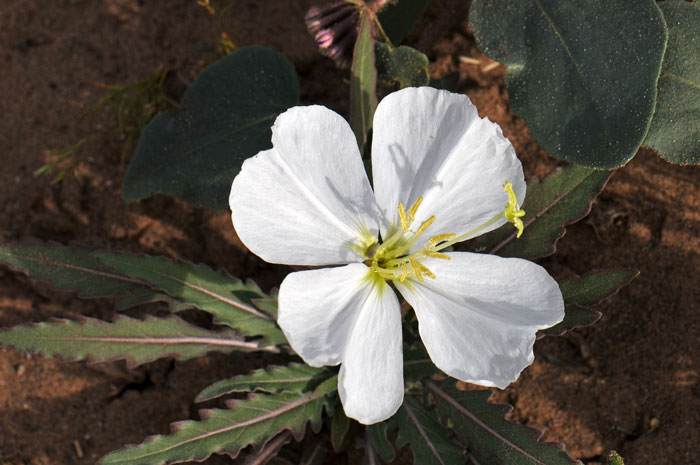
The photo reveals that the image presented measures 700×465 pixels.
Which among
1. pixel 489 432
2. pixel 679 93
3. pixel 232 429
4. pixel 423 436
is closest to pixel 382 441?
pixel 423 436

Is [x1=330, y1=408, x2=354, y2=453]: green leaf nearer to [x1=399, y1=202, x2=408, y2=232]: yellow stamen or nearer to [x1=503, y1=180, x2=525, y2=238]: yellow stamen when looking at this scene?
[x1=399, y1=202, x2=408, y2=232]: yellow stamen

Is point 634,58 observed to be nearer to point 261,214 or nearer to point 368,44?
point 368,44

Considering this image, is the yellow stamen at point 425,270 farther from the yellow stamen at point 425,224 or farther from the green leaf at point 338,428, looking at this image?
the green leaf at point 338,428

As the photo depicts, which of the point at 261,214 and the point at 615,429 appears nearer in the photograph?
Answer: the point at 261,214

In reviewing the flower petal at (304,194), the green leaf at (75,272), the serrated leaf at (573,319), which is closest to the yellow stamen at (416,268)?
the flower petal at (304,194)

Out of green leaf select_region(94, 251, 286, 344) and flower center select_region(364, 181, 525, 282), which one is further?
A: green leaf select_region(94, 251, 286, 344)

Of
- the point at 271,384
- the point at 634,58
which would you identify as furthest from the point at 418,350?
the point at 634,58

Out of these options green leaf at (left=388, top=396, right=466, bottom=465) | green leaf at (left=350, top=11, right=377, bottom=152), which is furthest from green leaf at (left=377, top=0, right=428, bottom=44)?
Result: green leaf at (left=388, top=396, right=466, bottom=465)
